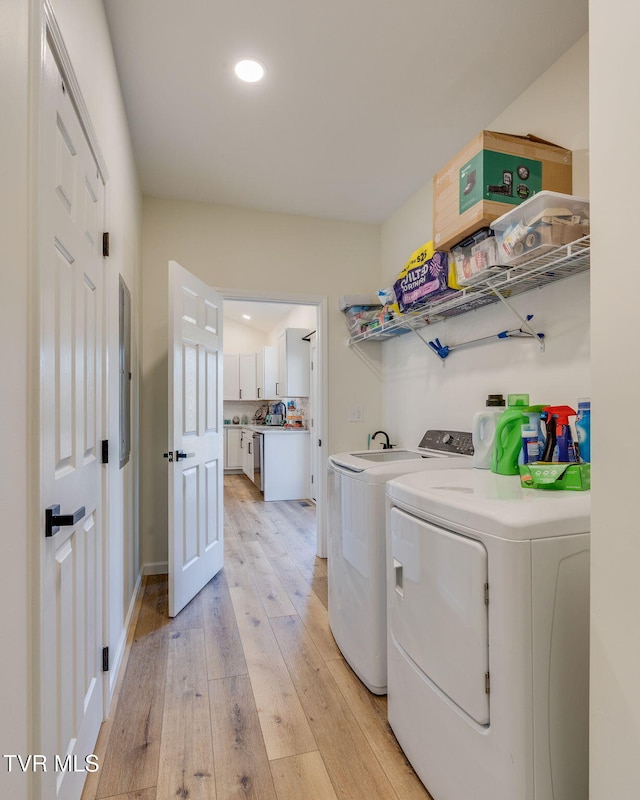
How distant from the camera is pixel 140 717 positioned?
5.47ft

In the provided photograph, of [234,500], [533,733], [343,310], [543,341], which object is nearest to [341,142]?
[343,310]

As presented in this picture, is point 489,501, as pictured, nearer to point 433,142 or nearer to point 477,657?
point 477,657

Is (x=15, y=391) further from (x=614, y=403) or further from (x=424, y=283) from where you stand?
(x=424, y=283)

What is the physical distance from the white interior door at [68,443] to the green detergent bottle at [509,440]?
1.41m

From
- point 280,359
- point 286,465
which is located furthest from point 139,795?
point 280,359

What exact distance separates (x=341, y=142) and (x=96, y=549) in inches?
95.5

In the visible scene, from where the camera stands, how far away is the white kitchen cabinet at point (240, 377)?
794 centimetres

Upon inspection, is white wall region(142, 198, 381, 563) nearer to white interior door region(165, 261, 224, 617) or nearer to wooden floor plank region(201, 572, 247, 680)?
white interior door region(165, 261, 224, 617)

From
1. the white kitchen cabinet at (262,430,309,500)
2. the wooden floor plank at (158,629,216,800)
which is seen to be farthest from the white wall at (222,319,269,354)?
the wooden floor plank at (158,629,216,800)

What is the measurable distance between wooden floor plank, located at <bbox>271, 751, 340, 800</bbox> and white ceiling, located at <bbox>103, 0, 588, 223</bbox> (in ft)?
8.94

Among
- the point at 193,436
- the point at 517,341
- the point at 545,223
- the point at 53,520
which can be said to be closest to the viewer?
the point at 53,520

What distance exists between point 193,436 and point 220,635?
1.12 metres

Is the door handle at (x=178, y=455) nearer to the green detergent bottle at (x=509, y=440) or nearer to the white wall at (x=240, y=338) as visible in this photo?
the green detergent bottle at (x=509, y=440)

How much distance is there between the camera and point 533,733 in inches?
39.9
